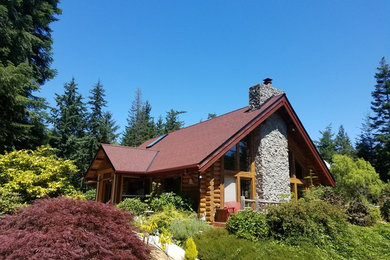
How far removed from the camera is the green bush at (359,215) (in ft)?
37.5

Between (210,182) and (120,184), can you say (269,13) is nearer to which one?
(210,182)

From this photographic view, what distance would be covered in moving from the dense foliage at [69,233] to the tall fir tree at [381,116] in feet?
123

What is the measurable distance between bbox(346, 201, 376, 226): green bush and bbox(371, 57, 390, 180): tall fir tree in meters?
27.2

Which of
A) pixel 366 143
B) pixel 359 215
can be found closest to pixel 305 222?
pixel 359 215

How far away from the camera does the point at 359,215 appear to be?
452 inches

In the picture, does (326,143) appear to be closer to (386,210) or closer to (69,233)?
(386,210)

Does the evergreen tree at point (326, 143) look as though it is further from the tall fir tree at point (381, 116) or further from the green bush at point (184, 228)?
the green bush at point (184, 228)

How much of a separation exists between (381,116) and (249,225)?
3757cm

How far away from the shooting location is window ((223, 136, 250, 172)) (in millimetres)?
13859

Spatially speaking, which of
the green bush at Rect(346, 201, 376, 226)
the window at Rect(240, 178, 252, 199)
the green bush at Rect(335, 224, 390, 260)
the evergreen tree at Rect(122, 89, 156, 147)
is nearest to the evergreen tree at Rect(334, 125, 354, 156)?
the evergreen tree at Rect(122, 89, 156, 147)

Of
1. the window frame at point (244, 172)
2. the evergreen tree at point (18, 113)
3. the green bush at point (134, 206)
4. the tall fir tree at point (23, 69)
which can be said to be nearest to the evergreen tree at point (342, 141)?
the window frame at point (244, 172)

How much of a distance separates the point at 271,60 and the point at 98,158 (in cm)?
1199

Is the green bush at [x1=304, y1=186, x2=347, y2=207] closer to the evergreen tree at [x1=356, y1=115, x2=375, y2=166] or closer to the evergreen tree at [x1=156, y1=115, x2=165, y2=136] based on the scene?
the evergreen tree at [x1=356, y1=115, x2=375, y2=166]

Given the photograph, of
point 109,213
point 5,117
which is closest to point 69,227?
point 109,213
